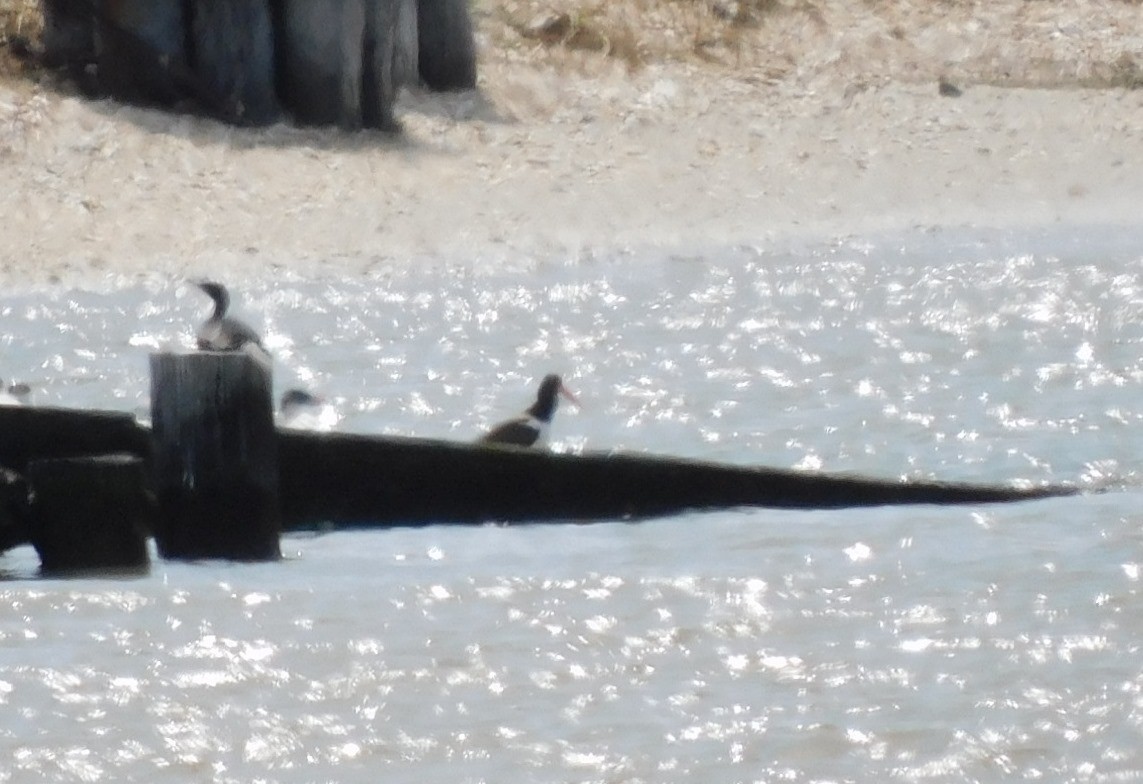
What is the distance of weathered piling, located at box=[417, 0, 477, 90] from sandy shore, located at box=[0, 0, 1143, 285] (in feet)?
0.57

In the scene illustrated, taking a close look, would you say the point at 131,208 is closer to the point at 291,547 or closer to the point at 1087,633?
the point at 291,547

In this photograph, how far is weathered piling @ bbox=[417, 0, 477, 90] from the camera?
15.0m

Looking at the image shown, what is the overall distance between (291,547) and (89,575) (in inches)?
23.2

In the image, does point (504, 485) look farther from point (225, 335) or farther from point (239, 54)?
point (239, 54)

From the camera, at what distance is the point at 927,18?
1728 centimetres

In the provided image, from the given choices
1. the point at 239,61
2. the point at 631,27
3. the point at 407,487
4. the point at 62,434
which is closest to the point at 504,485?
the point at 407,487

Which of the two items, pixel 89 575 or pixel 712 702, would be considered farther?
pixel 89 575

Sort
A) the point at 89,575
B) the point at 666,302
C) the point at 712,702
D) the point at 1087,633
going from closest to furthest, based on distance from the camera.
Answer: the point at 712,702 < the point at 1087,633 < the point at 89,575 < the point at 666,302

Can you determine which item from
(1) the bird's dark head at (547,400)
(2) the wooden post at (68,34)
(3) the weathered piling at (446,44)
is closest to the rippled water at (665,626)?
(1) the bird's dark head at (547,400)

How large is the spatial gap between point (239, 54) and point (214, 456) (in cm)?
784

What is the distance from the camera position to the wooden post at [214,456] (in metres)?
6.06

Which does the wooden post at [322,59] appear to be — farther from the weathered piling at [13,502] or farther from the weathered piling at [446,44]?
the weathered piling at [13,502]

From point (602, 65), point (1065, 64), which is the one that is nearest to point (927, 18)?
point (1065, 64)

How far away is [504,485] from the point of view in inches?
267
